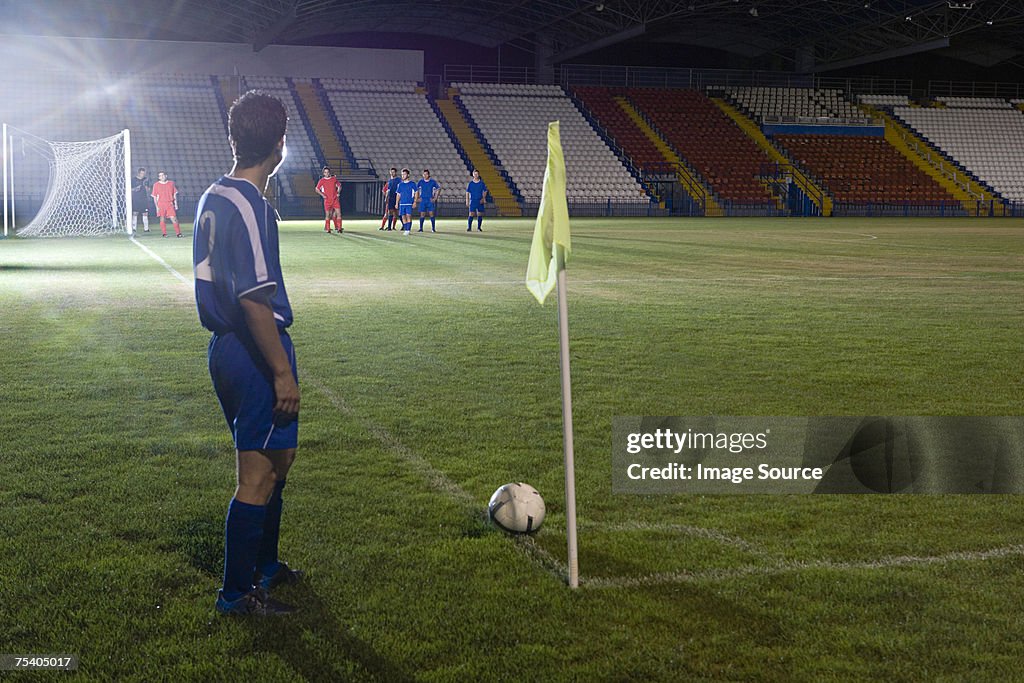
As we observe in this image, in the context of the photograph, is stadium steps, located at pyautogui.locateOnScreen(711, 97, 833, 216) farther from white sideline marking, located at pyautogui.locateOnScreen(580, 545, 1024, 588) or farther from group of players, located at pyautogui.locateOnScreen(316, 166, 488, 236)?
white sideline marking, located at pyautogui.locateOnScreen(580, 545, 1024, 588)

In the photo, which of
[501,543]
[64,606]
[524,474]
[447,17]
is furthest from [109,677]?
[447,17]

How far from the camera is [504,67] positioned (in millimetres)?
47688

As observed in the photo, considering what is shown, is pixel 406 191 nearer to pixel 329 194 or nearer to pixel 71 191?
pixel 329 194

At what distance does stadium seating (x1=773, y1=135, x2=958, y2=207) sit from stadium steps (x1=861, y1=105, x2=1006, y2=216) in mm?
540

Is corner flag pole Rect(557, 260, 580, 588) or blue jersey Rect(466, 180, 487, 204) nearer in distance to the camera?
corner flag pole Rect(557, 260, 580, 588)

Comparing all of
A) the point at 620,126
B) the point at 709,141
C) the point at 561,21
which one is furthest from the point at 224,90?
the point at 709,141

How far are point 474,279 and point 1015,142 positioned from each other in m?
41.9

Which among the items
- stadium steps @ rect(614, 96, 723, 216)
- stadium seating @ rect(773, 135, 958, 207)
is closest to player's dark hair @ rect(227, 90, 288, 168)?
stadium steps @ rect(614, 96, 723, 216)

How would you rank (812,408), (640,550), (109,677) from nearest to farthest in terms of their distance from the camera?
(109,677) → (640,550) → (812,408)

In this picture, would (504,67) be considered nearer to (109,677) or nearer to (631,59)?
(631,59)

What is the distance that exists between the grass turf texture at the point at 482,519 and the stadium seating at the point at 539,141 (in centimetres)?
3057

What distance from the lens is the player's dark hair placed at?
3283mm

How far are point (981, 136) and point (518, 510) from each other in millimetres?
50591

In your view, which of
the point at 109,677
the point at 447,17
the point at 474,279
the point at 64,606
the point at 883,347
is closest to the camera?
the point at 109,677
